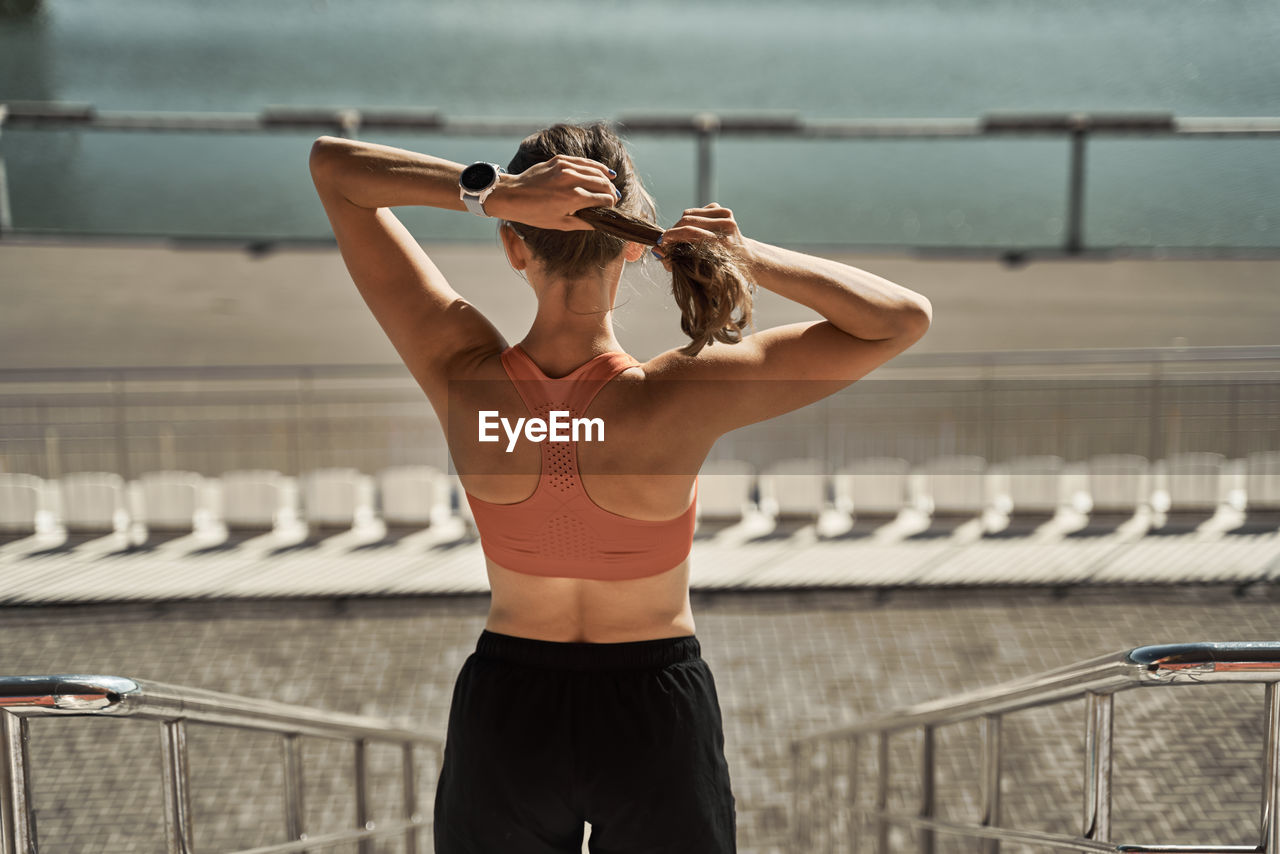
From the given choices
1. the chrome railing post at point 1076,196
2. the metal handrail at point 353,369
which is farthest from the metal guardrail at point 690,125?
the metal handrail at point 353,369

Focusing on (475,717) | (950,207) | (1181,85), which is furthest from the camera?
(1181,85)

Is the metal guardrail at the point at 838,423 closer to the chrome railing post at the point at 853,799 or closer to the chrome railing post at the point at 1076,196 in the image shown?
the chrome railing post at the point at 1076,196

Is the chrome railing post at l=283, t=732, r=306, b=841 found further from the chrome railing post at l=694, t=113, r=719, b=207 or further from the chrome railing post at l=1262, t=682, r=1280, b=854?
the chrome railing post at l=694, t=113, r=719, b=207

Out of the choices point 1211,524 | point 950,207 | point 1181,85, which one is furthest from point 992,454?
point 1181,85

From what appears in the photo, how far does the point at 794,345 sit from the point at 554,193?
0.31m

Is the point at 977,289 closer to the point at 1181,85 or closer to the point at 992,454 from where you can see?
the point at 992,454

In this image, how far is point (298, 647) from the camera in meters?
5.00

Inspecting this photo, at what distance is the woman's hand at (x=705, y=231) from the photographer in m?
0.99

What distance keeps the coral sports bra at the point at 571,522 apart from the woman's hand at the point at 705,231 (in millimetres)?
179

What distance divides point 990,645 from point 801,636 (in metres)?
0.96

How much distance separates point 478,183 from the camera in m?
1.06

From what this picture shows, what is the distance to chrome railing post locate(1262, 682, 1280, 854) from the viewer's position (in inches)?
47.6

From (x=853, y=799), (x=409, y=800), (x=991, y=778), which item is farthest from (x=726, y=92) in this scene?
(x=991, y=778)

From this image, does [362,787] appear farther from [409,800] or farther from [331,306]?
[331,306]
